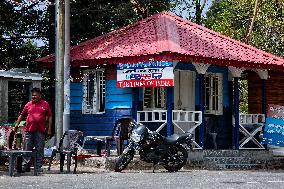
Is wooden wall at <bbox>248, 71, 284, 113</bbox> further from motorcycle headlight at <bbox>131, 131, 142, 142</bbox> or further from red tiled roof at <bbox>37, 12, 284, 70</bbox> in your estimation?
motorcycle headlight at <bbox>131, 131, 142, 142</bbox>

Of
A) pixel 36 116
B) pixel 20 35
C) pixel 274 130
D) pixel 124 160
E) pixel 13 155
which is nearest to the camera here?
pixel 13 155

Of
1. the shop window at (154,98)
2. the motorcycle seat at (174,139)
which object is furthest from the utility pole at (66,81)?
the motorcycle seat at (174,139)

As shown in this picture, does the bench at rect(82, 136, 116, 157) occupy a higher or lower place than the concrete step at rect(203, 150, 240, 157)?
higher

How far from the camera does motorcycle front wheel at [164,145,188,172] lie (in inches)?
607

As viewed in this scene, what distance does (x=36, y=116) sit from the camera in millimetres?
13812

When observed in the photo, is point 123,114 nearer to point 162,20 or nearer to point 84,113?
point 84,113

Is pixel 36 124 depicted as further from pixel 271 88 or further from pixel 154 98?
pixel 271 88

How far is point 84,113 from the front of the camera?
65.4 feet

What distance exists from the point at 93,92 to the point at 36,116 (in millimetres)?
6061

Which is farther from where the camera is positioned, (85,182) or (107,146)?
(107,146)

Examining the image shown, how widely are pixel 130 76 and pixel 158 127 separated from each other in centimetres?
181

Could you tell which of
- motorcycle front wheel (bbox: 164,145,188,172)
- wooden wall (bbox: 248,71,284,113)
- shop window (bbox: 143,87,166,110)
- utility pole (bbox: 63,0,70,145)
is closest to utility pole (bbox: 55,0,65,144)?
utility pole (bbox: 63,0,70,145)

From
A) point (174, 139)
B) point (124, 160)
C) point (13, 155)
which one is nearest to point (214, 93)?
point (174, 139)

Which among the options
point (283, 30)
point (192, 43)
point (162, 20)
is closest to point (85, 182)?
point (192, 43)
